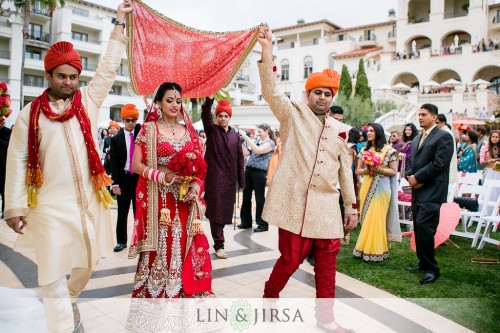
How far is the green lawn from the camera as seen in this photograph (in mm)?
3924

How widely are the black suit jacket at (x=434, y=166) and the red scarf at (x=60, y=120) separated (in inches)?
142

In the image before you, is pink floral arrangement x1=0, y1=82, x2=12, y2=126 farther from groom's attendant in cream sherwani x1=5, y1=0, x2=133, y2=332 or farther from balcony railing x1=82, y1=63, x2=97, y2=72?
balcony railing x1=82, y1=63, x2=97, y2=72

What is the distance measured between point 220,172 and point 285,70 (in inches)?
1768

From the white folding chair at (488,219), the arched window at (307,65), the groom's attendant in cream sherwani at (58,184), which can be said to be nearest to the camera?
the groom's attendant in cream sherwani at (58,184)

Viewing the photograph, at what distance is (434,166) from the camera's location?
482 centimetres

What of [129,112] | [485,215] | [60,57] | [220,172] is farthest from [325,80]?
[485,215]

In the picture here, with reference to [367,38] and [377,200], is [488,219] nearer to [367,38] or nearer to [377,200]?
[377,200]

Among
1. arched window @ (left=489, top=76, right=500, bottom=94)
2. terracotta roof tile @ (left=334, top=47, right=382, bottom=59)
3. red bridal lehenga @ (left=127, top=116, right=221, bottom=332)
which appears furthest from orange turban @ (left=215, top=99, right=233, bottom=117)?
terracotta roof tile @ (left=334, top=47, right=382, bottom=59)

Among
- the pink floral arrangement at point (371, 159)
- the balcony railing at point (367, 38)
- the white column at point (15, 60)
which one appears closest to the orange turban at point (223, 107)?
the pink floral arrangement at point (371, 159)

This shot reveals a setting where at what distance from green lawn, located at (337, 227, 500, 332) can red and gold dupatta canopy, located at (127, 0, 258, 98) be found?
2.92m

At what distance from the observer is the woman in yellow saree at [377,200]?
556cm

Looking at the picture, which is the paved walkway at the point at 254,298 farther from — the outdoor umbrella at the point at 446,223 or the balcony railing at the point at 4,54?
the balcony railing at the point at 4,54

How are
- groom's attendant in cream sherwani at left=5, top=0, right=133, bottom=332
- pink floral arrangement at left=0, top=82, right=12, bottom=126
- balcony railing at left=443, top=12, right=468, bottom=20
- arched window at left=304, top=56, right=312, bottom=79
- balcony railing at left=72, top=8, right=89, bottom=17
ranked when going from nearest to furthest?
groom's attendant in cream sherwani at left=5, top=0, right=133, bottom=332 → pink floral arrangement at left=0, top=82, right=12, bottom=126 → balcony railing at left=72, top=8, right=89, bottom=17 → balcony railing at left=443, top=12, right=468, bottom=20 → arched window at left=304, top=56, right=312, bottom=79

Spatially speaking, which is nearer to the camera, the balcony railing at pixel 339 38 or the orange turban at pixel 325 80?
the orange turban at pixel 325 80
